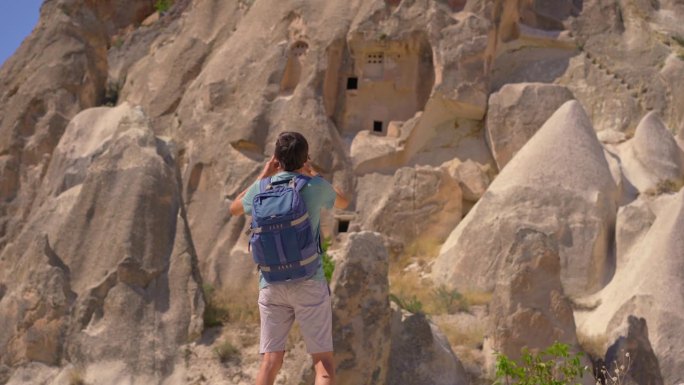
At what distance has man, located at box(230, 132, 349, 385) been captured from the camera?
460 cm

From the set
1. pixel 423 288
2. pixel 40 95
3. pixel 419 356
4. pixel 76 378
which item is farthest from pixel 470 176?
pixel 76 378

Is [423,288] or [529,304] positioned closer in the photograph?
[529,304]

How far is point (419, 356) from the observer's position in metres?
7.54

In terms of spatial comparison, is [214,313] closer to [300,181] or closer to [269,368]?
[269,368]

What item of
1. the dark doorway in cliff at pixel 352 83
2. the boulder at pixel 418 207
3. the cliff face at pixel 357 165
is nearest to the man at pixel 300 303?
the cliff face at pixel 357 165

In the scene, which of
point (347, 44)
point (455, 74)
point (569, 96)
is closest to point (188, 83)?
point (347, 44)

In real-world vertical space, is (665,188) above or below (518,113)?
below

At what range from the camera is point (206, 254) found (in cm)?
1351

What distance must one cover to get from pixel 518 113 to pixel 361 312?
747cm

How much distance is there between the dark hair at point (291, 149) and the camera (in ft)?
15.1

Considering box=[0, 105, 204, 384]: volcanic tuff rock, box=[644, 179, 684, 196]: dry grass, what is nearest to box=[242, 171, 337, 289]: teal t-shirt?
box=[0, 105, 204, 384]: volcanic tuff rock

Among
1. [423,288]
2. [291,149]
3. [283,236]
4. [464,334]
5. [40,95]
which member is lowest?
[423,288]

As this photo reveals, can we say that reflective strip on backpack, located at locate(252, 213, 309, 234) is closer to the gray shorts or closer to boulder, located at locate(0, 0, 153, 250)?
the gray shorts

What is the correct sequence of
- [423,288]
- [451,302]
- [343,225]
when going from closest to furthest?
[451,302] → [423,288] → [343,225]
